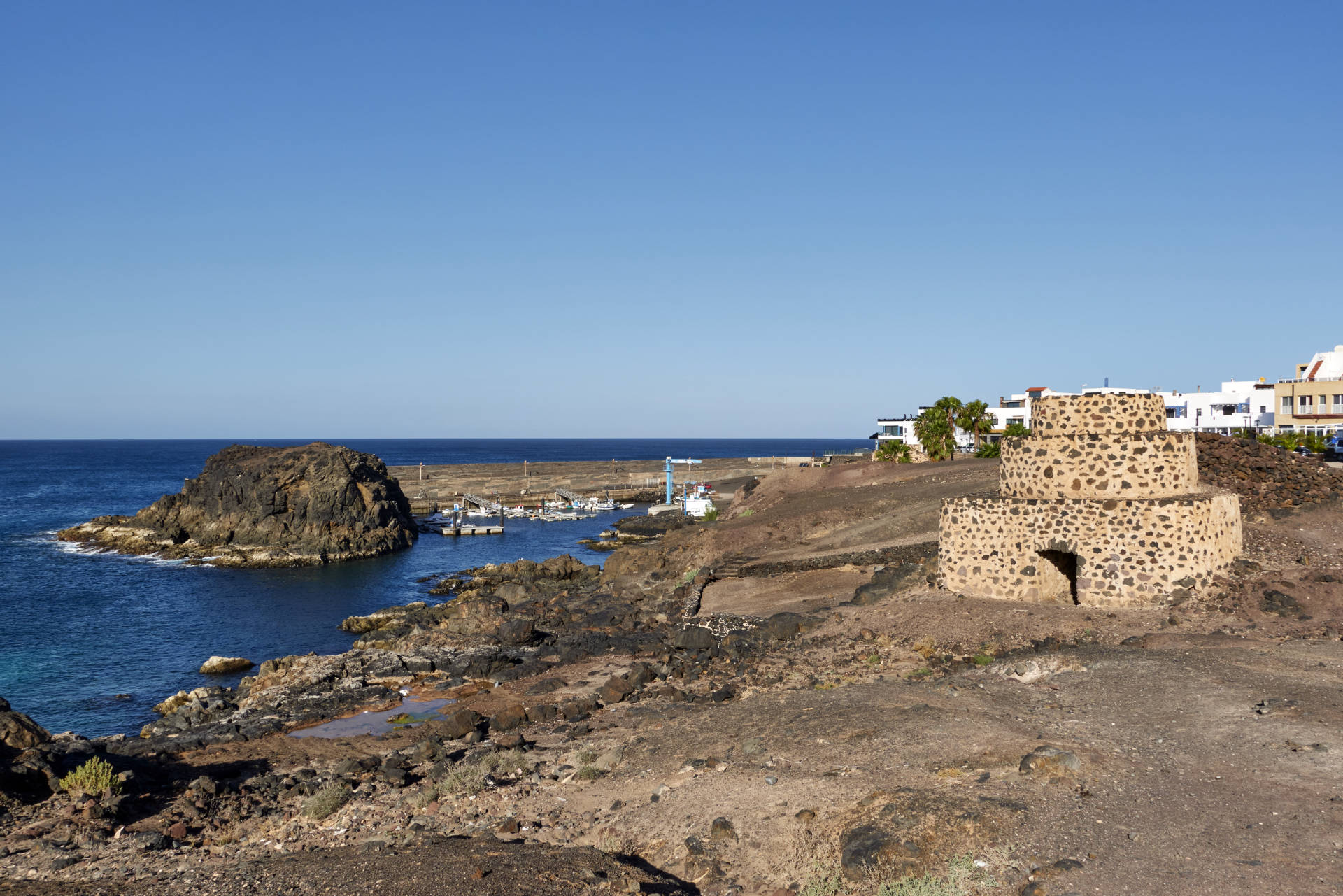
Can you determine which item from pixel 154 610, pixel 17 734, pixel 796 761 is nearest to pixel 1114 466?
pixel 796 761

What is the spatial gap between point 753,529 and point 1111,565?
62.7ft

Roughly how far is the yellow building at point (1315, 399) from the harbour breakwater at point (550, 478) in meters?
54.3

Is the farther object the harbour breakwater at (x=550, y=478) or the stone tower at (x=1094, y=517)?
the harbour breakwater at (x=550, y=478)

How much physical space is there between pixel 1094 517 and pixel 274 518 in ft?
195

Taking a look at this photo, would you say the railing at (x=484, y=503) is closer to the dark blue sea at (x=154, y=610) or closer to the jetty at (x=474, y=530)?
the dark blue sea at (x=154, y=610)

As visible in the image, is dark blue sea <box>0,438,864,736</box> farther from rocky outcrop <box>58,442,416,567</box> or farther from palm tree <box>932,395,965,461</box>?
palm tree <box>932,395,965,461</box>

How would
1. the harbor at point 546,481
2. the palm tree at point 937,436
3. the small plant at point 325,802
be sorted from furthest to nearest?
1. the harbor at point 546,481
2. the palm tree at point 937,436
3. the small plant at point 325,802

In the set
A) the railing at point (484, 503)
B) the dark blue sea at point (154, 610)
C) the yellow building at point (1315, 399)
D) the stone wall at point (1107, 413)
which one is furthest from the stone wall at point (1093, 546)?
the railing at point (484, 503)

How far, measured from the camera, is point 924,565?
22.7 meters

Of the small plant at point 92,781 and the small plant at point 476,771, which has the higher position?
the small plant at point 476,771

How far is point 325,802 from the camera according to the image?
45.3 feet

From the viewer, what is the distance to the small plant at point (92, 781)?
14.5 metres

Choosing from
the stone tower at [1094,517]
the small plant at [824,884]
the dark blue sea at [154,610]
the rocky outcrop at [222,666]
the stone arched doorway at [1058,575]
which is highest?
the stone tower at [1094,517]

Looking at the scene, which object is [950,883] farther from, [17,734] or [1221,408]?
[1221,408]
